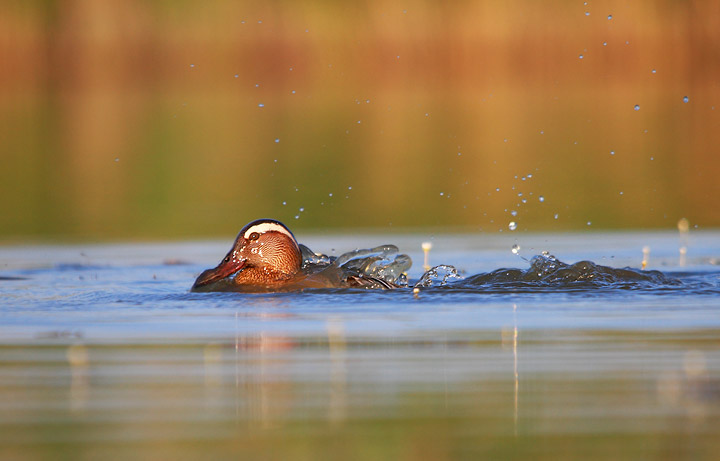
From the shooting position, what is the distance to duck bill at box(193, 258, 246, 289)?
873 cm

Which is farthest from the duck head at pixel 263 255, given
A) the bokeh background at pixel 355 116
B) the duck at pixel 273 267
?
the bokeh background at pixel 355 116

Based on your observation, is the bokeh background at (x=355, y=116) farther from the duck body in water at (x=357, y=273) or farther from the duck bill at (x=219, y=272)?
the duck bill at (x=219, y=272)

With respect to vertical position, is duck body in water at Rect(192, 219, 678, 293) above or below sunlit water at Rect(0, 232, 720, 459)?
above

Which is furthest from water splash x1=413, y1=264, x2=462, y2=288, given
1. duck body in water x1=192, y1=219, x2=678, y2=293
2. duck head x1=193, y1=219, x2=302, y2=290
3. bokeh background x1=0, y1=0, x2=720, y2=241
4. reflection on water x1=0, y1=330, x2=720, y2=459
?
bokeh background x1=0, y1=0, x2=720, y2=241

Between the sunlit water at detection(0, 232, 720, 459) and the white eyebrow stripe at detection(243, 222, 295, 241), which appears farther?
the white eyebrow stripe at detection(243, 222, 295, 241)

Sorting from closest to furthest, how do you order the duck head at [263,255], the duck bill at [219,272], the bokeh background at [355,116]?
the duck bill at [219,272], the duck head at [263,255], the bokeh background at [355,116]

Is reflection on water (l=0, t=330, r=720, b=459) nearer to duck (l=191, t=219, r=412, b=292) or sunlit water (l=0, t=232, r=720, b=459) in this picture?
sunlit water (l=0, t=232, r=720, b=459)

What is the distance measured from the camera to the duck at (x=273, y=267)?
870 cm

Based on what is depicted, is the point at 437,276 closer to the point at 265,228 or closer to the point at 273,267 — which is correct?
the point at 273,267

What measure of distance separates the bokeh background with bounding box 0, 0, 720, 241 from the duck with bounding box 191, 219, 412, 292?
312cm

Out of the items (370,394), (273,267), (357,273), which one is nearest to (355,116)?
(273,267)

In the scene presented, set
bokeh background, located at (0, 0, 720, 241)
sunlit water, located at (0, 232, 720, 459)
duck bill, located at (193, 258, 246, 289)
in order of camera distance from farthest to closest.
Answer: bokeh background, located at (0, 0, 720, 241), duck bill, located at (193, 258, 246, 289), sunlit water, located at (0, 232, 720, 459)

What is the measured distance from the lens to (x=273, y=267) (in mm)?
9062

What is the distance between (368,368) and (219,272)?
3.29 metres
